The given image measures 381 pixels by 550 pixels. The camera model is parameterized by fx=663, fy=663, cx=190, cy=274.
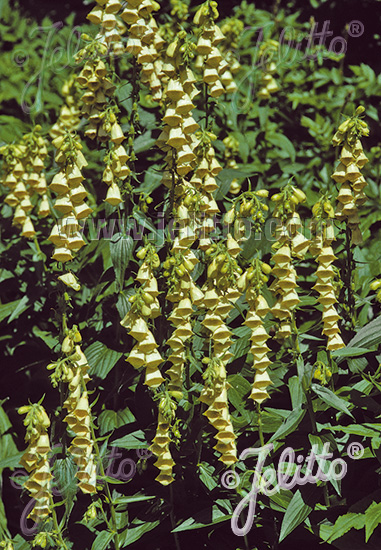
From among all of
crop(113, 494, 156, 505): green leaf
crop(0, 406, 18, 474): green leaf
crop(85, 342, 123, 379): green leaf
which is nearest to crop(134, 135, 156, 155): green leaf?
crop(85, 342, 123, 379): green leaf

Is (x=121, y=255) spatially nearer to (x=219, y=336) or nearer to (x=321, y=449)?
(x=219, y=336)

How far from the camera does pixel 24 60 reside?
20.9 ft

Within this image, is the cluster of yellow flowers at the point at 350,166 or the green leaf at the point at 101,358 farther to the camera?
the green leaf at the point at 101,358

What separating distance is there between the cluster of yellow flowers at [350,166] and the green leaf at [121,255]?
930 millimetres

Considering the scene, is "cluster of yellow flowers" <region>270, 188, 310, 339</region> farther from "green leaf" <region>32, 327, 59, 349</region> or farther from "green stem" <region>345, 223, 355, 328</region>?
"green leaf" <region>32, 327, 59, 349</region>

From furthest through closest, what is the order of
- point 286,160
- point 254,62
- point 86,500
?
point 254,62 < point 286,160 < point 86,500

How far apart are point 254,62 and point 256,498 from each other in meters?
3.24

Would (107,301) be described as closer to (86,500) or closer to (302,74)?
(86,500)

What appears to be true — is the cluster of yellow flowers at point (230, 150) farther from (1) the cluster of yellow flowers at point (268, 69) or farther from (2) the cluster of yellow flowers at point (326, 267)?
(2) the cluster of yellow flowers at point (326, 267)

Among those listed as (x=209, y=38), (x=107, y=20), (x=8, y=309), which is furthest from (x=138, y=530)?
(x=107, y=20)

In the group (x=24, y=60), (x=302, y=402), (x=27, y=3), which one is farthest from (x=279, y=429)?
(x=27, y=3)

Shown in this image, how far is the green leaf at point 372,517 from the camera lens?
7.66ft

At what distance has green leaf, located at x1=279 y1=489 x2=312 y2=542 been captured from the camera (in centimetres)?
246

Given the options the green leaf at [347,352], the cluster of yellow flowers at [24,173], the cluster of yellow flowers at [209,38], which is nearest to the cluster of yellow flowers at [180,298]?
the green leaf at [347,352]
